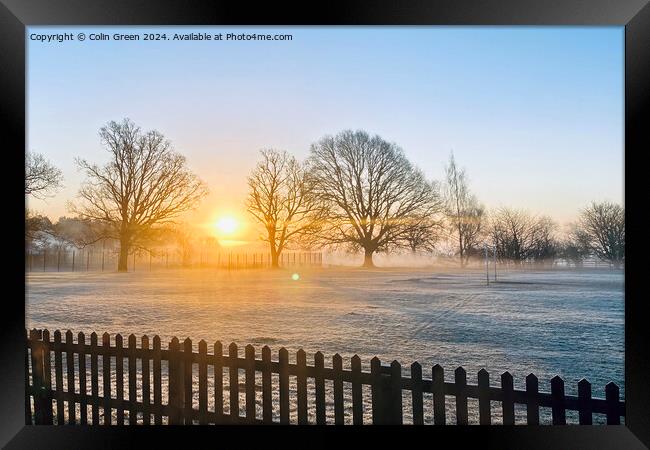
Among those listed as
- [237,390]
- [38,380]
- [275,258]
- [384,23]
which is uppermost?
[384,23]

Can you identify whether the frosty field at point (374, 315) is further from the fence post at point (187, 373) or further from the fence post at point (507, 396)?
the fence post at point (507, 396)

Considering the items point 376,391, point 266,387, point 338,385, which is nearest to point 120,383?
point 266,387

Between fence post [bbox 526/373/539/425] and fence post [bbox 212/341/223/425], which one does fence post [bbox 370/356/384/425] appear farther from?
fence post [bbox 212/341/223/425]

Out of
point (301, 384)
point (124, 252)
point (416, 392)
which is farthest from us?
point (124, 252)

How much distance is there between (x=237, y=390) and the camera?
336cm

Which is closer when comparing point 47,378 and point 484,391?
point 484,391

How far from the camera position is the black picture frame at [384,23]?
291cm

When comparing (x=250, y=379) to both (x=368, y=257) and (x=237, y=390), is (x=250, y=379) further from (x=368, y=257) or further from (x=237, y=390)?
(x=368, y=257)

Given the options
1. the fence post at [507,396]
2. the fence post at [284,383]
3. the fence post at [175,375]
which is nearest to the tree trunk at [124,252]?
the fence post at [175,375]

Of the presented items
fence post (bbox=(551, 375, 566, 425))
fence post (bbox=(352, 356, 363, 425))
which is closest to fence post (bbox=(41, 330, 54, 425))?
fence post (bbox=(352, 356, 363, 425))

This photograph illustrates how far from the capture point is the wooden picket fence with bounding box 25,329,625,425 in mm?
2799

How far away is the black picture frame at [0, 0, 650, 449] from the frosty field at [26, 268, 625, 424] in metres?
0.79

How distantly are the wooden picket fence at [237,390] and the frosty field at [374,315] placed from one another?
1.12 meters

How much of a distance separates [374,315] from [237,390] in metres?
4.46
